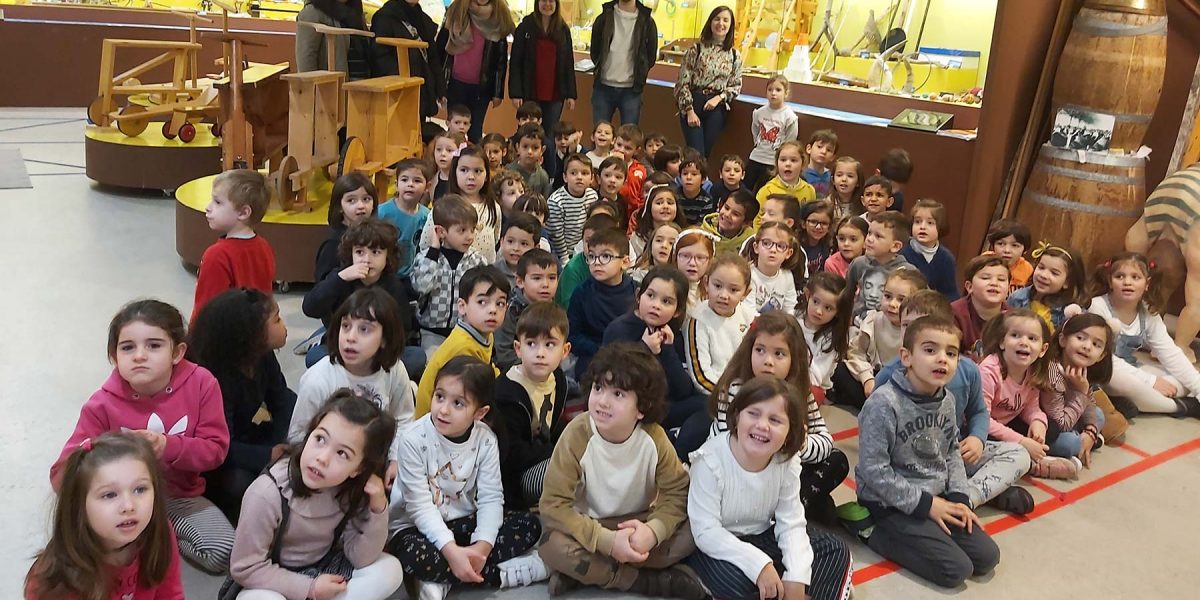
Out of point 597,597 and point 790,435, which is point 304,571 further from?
point 790,435

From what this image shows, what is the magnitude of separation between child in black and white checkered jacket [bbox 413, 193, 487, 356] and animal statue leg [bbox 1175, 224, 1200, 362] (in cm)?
357

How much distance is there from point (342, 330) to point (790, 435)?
1.34 meters

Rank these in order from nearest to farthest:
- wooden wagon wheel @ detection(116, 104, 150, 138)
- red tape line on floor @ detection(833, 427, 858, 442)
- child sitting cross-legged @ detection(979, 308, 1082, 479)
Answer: child sitting cross-legged @ detection(979, 308, 1082, 479) → red tape line on floor @ detection(833, 427, 858, 442) → wooden wagon wheel @ detection(116, 104, 150, 138)

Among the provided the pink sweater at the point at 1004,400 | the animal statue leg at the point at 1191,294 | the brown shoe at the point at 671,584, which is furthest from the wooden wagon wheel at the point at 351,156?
the animal statue leg at the point at 1191,294

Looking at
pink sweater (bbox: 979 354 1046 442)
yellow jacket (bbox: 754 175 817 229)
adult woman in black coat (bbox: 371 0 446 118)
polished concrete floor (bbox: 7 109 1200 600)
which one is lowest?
polished concrete floor (bbox: 7 109 1200 600)

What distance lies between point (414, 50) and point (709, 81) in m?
2.22

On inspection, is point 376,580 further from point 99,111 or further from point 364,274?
point 99,111

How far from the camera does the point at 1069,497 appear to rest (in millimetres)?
3602

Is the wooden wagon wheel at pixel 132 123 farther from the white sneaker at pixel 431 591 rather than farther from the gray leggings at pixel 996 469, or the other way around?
the gray leggings at pixel 996 469

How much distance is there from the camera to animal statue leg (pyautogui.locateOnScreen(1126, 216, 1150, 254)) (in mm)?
5184

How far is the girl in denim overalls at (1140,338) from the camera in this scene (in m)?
4.32

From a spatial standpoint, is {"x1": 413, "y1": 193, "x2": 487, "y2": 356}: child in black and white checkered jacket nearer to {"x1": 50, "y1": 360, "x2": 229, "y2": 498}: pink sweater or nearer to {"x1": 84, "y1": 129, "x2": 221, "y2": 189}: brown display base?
{"x1": 50, "y1": 360, "x2": 229, "y2": 498}: pink sweater

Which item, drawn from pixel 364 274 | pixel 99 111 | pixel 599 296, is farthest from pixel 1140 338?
pixel 99 111

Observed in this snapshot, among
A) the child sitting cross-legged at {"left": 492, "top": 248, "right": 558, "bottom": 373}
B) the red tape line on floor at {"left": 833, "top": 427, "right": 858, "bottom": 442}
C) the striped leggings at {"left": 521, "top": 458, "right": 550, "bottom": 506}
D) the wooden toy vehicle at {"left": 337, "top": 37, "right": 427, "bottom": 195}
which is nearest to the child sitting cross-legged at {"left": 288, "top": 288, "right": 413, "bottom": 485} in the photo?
the striped leggings at {"left": 521, "top": 458, "right": 550, "bottom": 506}
